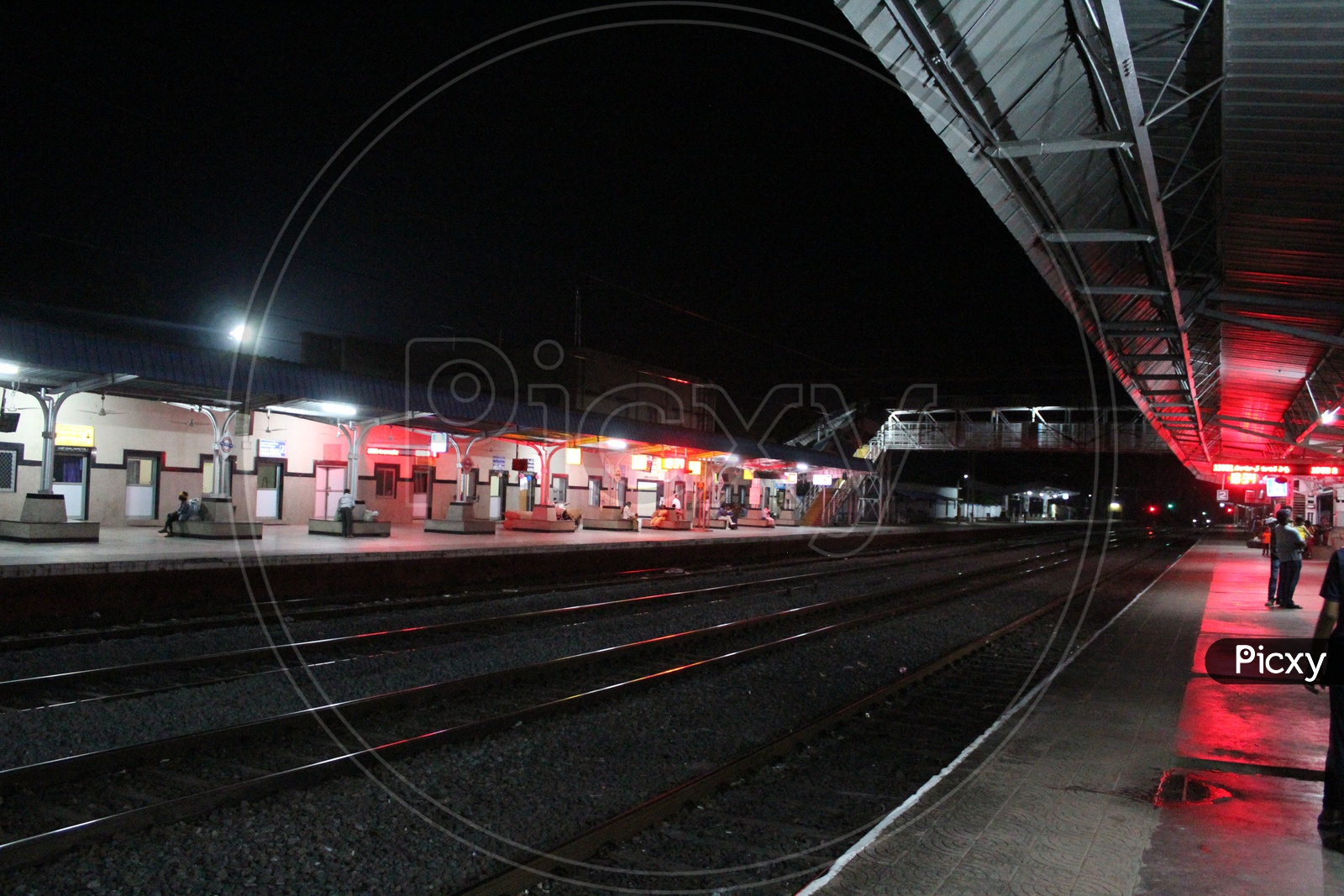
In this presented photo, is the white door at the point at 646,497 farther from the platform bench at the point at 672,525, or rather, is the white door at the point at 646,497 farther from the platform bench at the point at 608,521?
the platform bench at the point at 608,521

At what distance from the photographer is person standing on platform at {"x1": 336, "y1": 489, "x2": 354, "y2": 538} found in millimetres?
23141

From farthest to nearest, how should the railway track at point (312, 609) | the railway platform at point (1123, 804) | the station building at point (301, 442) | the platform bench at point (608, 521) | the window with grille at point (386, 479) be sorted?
the platform bench at point (608, 521) → the window with grille at point (386, 479) → the station building at point (301, 442) → the railway track at point (312, 609) → the railway platform at point (1123, 804)

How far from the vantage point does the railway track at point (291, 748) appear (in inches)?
213

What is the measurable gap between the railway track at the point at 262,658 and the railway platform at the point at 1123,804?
7027 mm

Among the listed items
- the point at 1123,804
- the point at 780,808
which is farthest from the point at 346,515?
the point at 1123,804

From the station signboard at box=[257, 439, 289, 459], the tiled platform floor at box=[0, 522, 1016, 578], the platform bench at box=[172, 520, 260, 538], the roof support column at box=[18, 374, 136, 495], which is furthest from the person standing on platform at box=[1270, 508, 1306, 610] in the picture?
the station signboard at box=[257, 439, 289, 459]

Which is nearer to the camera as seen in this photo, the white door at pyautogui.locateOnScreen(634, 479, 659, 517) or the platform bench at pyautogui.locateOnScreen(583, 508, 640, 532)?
the platform bench at pyautogui.locateOnScreen(583, 508, 640, 532)

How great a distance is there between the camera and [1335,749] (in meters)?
4.79

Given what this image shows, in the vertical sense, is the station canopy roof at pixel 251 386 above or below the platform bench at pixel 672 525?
above

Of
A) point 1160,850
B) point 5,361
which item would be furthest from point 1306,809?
point 5,361

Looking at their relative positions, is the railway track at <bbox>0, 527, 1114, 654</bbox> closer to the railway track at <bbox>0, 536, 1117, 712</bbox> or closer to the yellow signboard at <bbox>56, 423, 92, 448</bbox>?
the railway track at <bbox>0, 536, 1117, 712</bbox>

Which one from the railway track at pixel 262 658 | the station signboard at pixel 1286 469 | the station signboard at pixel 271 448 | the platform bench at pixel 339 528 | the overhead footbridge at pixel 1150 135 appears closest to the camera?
the overhead footbridge at pixel 1150 135

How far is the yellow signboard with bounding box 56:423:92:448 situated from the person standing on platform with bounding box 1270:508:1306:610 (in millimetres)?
23790

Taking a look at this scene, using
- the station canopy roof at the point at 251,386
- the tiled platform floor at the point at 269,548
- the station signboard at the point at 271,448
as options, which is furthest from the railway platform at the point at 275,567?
the station canopy roof at the point at 251,386
